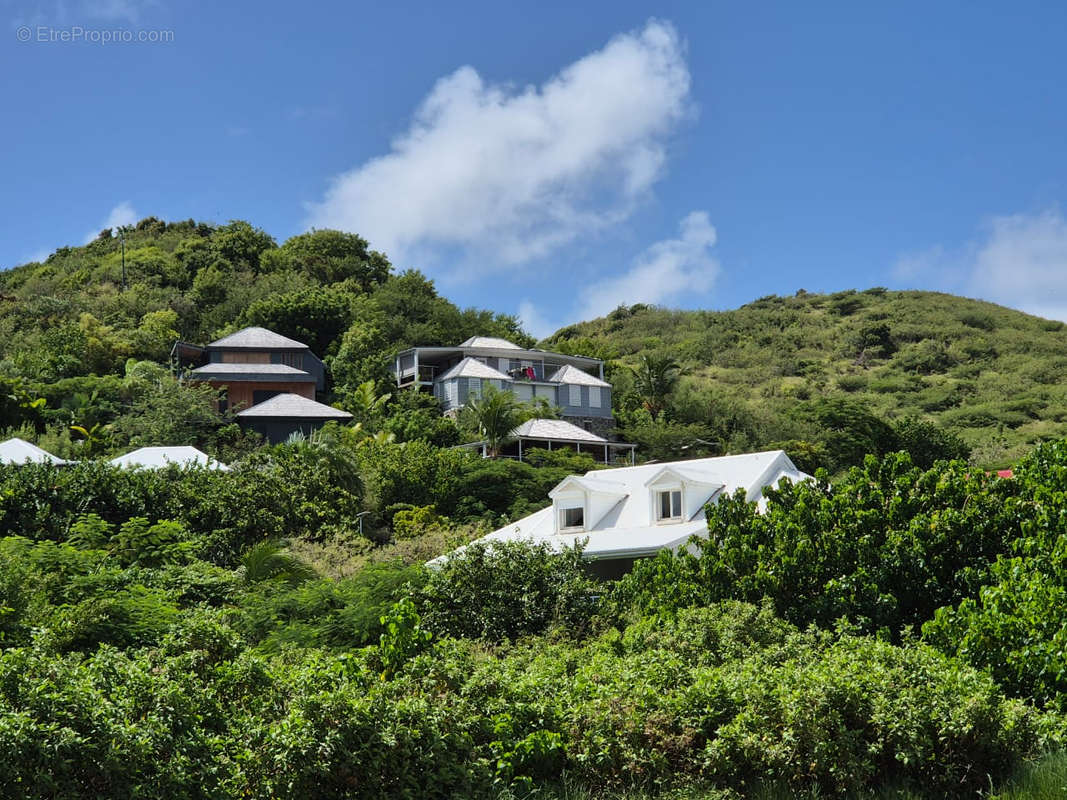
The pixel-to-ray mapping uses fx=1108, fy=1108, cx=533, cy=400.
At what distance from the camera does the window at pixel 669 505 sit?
87.7 feet

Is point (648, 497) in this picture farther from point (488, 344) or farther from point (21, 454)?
point (488, 344)

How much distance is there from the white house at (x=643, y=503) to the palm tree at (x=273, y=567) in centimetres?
505

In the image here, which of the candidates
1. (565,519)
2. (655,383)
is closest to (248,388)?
(655,383)

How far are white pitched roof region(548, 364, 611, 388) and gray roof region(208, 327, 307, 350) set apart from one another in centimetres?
1416

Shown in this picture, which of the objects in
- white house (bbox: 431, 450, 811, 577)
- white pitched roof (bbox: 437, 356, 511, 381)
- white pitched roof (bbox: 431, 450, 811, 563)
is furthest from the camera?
white pitched roof (bbox: 437, 356, 511, 381)

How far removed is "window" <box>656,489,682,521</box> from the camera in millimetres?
26739

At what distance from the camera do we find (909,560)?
587 inches

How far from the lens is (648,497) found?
27.9 meters

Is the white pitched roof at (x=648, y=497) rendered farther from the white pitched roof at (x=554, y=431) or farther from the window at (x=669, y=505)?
the white pitched roof at (x=554, y=431)

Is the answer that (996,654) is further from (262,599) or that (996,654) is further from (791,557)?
(262,599)

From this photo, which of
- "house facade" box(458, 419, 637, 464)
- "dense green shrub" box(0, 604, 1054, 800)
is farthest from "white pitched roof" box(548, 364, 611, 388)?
"dense green shrub" box(0, 604, 1054, 800)

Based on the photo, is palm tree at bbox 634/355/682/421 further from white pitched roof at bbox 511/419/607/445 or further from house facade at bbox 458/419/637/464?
white pitched roof at bbox 511/419/607/445

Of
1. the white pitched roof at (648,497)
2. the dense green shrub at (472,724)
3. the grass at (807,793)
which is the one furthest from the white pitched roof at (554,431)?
the grass at (807,793)

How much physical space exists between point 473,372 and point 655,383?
11.5 metres
